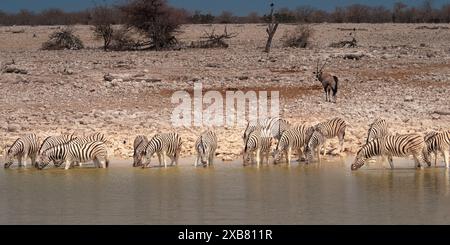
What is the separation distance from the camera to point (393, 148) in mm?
12422

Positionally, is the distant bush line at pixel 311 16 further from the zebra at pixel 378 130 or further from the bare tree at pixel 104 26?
the zebra at pixel 378 130

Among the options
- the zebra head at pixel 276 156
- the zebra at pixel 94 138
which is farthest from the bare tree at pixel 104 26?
the zebra head at pixel 276 156

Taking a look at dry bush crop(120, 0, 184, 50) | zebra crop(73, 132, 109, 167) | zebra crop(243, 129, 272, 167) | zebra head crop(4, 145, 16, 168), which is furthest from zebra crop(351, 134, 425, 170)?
dry bush crop(120, 0, 184, 50)

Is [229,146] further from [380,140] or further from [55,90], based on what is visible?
[55,90]

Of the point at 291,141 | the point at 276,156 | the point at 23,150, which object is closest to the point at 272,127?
the point at 291,141

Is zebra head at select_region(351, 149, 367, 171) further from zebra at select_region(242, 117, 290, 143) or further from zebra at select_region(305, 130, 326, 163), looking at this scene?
zebra at select_region(242, 117, 290, 143)

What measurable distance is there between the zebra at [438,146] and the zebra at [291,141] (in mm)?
1665

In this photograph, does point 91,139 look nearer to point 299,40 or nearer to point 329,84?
point 329,84

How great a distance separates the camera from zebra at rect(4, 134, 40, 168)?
42.5 ft

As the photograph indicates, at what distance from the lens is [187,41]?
1136 inches

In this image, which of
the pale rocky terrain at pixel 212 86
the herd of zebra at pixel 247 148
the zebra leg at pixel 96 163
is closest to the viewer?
the herd of zebra at pixel 247 148

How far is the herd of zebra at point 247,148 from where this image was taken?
12406mm
